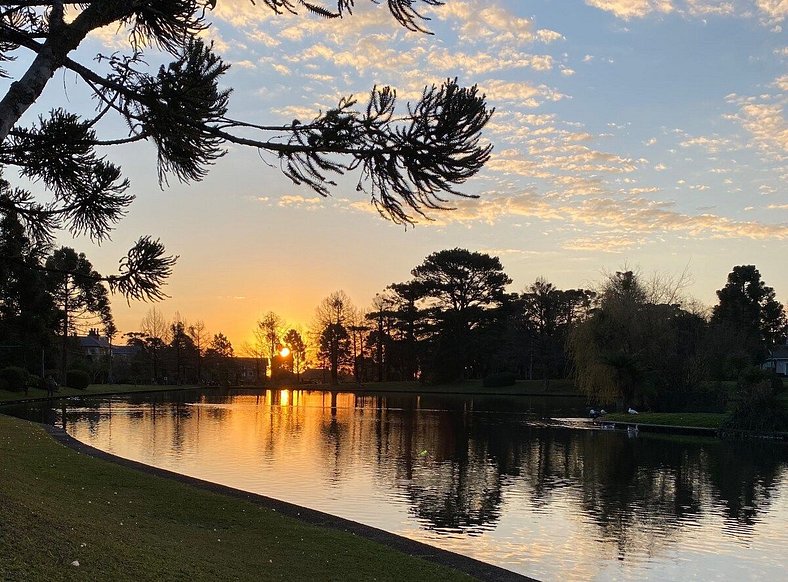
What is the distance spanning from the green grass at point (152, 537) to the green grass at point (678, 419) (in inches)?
976

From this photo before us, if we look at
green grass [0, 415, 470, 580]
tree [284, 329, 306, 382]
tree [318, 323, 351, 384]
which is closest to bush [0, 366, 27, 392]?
green grass [0, 415, 470, 580]

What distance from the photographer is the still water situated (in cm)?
1060

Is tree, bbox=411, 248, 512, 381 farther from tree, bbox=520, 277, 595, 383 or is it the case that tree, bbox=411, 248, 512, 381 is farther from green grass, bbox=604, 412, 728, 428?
green grass, bbox=604, 412, 728, 428

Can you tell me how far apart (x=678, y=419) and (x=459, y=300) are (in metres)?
40.9

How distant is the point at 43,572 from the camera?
4.90 meters

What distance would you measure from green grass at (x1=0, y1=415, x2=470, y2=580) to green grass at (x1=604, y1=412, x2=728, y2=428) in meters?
24.8

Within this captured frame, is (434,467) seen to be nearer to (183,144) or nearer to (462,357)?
(183,144)

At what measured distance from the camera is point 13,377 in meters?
Answer: 40.1

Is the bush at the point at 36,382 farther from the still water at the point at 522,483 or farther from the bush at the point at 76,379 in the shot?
the still water at the point at 522,483

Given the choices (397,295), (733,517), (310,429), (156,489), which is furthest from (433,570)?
(397,295)

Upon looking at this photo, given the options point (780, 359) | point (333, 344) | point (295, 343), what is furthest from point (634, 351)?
A: point (295, 343)

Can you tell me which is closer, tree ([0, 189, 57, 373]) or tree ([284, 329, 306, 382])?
tree ([0, 189, 57, 373])

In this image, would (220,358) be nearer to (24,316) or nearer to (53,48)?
(24,316)

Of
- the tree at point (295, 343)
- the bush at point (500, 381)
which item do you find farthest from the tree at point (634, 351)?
the tree at point (295, 343)
